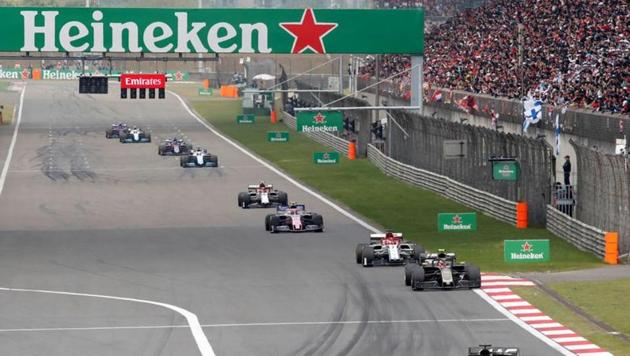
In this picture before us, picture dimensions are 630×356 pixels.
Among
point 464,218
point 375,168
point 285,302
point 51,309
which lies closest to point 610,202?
point 464,218

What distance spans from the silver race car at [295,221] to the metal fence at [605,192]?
25.0 ft

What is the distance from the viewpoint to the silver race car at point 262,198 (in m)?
53.4

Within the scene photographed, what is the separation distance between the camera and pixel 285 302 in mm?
33031

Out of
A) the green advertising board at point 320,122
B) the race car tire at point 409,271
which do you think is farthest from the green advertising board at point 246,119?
the race car tire at point 409,271

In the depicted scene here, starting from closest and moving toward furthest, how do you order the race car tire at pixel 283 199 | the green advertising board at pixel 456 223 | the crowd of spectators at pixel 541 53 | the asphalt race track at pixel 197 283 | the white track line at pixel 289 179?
the asphalt race track at pixel 197 283, the green advertising board at pixel 456 223, the white track line at pixel 289 179, the race car tire at pixel 283 199, the crowd of spectators at pixel 541 53

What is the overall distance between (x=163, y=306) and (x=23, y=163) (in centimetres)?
4563

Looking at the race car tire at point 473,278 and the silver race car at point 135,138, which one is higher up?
the silver race car at point 135,138

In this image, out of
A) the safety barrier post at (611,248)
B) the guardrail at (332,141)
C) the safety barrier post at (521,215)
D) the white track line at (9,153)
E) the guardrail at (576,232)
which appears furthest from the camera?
the guardrail at (332,141)

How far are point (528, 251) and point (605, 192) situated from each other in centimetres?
319

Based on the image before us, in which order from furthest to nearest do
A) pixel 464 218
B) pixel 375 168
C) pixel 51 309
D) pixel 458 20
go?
1. pixel 458 20
2. pixel 375 168
3. pixel 464 218
4. pixel 51 309

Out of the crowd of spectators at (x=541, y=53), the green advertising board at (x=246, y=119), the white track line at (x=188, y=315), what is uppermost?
the crowd of spectators at (x=541, y=53)

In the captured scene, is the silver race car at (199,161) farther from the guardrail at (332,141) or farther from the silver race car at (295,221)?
the silver race car at (295,221)

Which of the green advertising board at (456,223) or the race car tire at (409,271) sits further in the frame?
the green advertising board at (456,223)

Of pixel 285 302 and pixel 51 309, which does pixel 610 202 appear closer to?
pixel 285 302
